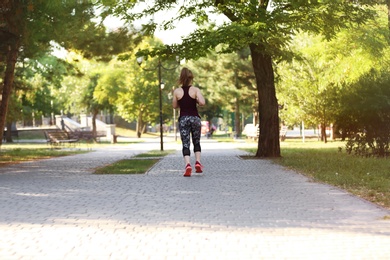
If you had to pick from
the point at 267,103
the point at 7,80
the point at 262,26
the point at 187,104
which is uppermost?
the point at 262,26

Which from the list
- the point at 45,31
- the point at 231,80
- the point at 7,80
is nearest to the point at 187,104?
the point at 45,31

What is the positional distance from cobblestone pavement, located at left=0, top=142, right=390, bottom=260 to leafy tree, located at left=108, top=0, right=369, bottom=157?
5843 mm

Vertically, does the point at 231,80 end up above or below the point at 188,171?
above

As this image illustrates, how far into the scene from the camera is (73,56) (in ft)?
84.5

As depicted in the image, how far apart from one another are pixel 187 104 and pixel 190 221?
5284mm

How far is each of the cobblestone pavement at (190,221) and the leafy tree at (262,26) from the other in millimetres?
5843

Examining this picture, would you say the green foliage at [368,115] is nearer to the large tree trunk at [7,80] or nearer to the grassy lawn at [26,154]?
the large tree trunk at [7,80]

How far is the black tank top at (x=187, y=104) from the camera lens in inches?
473

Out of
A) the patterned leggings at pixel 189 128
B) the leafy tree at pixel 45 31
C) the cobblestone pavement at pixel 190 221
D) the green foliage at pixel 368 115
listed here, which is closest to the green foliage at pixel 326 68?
the green foliage at pixel 368 115

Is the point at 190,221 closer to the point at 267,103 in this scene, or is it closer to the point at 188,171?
the point at 188,171

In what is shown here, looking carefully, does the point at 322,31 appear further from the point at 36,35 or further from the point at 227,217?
the point at 227,217

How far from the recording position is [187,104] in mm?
12047

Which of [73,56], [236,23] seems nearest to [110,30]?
[73,56]

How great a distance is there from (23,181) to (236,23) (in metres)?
6.78
